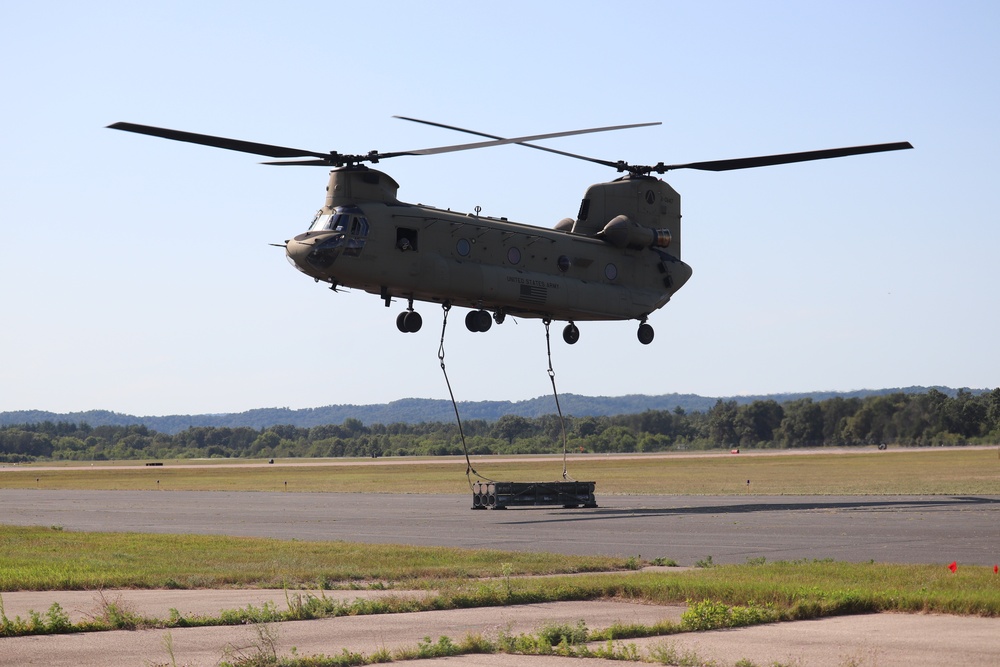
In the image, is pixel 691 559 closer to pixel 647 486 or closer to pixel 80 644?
pixel 80 644

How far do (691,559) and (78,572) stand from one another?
11.3 meters

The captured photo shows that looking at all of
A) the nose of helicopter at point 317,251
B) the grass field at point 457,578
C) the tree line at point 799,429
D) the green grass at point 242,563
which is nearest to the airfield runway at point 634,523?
the green grass at point 242,563

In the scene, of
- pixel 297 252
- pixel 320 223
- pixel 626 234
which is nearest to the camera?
pixel 297 252

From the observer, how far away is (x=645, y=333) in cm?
4262

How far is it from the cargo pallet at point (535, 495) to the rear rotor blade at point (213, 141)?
49.1 ft

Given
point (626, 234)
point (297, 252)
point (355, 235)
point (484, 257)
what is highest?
point (626, 234)

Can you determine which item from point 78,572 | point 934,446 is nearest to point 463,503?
point 78,572

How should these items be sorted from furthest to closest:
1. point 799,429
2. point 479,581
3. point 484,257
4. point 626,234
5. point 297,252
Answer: point 799,429 < point 626,234 < point 484,257 < point 297,252 < point 479,581

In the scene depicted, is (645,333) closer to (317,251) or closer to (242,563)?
(317,251)

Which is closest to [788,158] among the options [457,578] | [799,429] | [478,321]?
[478,321]

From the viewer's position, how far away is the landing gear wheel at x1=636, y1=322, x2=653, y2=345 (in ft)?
140

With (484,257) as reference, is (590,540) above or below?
below

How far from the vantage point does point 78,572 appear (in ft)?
70.7

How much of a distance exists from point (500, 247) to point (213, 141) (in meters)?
10.3
